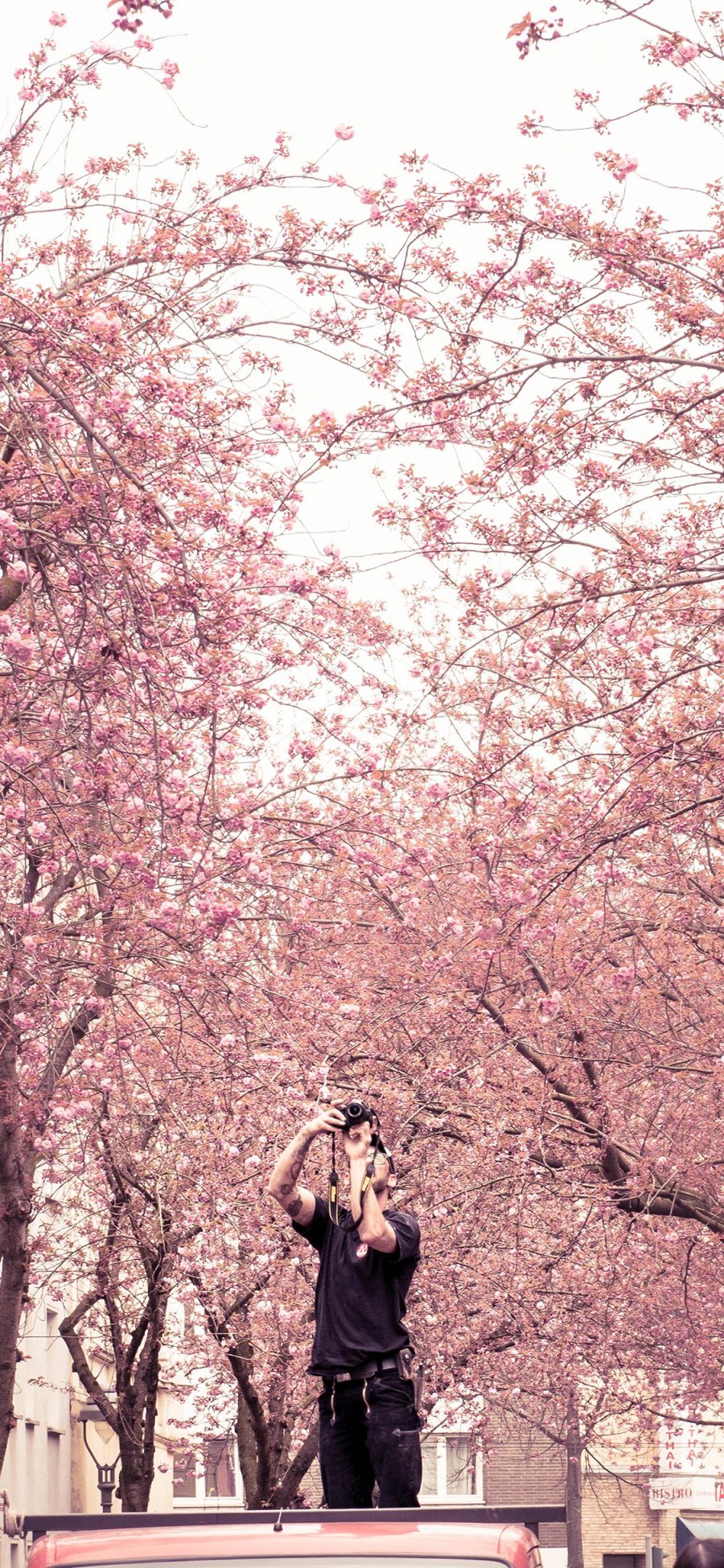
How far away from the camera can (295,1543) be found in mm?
3215

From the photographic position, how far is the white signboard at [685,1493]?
4494 centimetres

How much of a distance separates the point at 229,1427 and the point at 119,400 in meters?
27.2

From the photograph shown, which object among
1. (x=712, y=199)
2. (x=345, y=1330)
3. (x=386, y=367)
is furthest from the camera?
(x=386, y=367)

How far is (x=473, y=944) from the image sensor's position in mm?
14141

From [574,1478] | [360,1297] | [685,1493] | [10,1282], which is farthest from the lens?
[685,1493]

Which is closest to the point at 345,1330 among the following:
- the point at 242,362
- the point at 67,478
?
the point at 67,478

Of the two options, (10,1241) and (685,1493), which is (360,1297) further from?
(685,1493)

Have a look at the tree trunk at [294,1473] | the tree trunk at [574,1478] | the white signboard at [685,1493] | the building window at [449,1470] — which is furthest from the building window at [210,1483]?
the tree trunk at [294,1473]

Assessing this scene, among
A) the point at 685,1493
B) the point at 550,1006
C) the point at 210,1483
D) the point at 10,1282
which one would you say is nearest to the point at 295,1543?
the point at 550,1006

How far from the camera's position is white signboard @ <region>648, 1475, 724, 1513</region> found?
44938 mm

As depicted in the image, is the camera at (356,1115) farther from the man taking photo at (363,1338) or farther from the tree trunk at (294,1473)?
the tree trunk at (294,1473)

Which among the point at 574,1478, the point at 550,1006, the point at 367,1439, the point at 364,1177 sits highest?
the point at 574,1478

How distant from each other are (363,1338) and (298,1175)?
1.59 ft

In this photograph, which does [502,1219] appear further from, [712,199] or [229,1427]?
[229,1427]
